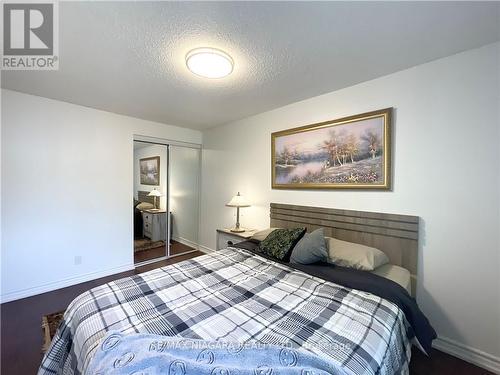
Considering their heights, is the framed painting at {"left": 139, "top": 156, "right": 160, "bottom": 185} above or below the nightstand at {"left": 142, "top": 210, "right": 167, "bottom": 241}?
above

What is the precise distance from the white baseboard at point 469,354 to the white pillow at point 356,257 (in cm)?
73

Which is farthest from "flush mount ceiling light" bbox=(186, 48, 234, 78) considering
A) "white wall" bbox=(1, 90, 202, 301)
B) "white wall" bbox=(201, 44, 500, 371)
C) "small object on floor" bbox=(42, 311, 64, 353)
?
"small object on floor" bbox=(42, 311, 64, 353)

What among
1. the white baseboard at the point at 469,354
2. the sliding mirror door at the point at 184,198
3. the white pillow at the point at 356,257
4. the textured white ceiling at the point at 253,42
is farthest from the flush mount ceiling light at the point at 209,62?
the white baseboard at the point at 469,354

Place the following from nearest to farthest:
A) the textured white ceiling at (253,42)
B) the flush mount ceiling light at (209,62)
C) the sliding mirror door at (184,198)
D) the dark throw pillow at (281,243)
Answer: the textured white ceiling at (253,42)
the flush mount ceiling light at (209,62)
the dark throw pillow at (281,243)
the sliding mirror door at (184,198)

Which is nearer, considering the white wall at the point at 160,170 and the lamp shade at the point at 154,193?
the white wall at the point at 160,170

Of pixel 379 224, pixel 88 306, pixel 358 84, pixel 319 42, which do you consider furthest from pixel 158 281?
pixel 358 84

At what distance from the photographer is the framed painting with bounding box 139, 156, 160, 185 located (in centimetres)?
366

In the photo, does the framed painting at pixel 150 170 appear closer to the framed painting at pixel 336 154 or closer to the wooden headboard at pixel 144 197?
the wooden headboard at pixel 144 197

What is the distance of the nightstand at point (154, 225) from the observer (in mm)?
3796

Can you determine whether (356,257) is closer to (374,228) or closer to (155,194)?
(374,228)

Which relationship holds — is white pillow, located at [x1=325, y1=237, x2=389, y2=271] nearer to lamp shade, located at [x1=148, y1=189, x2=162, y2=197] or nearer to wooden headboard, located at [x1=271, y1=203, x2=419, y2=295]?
wooden headboard, located at [x1=271, y1=203, x2=419, y2=295]

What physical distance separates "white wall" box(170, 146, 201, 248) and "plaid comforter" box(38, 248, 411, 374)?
8.36 ft

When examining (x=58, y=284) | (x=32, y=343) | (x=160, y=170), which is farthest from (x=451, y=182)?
(x=58, y=284)

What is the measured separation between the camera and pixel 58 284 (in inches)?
110
